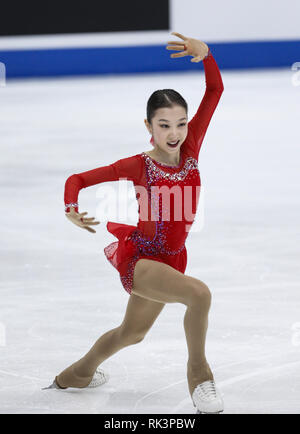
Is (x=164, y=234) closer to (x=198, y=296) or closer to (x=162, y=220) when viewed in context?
(x=162, y=220)

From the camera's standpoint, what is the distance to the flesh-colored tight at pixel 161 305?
7.48 feet

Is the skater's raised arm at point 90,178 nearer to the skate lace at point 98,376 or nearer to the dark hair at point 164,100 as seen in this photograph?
the dark hair at point 164,100

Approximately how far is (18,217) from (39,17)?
24.8 ft

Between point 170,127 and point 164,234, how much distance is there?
0.29 meters

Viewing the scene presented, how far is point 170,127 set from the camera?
2.38 metres

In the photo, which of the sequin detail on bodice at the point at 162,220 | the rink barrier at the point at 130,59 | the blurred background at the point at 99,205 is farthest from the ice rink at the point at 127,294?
the rink barrier at the point at 130,59

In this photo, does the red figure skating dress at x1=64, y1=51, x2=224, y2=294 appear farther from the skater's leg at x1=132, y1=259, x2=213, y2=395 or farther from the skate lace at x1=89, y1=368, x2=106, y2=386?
the skate lace at x1=89, y1=368, x2=106, y2=386

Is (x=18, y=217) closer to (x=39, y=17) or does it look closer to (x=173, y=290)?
(x=173, y=290)

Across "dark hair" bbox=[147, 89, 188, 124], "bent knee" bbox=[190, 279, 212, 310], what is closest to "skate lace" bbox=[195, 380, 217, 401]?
"bent knee" bbox=[190, 279, 212, 310]

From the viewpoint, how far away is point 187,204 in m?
2.38

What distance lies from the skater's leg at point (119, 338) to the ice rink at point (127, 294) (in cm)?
5

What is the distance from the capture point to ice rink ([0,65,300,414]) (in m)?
2.61

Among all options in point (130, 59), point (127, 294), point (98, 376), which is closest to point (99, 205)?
point (127, 294)

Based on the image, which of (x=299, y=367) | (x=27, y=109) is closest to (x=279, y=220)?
(x=299, y=367)
